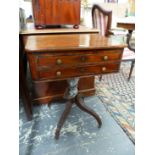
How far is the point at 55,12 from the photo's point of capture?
52.9 inches

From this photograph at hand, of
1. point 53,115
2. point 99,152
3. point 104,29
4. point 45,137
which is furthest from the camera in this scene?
point 104,29

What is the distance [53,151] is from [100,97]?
78cm

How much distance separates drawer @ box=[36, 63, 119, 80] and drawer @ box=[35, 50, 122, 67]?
0.03m

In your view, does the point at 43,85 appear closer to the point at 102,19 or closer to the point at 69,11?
the point at 69,11

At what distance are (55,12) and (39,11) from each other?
0.42 feet

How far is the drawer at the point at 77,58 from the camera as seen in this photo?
834mm

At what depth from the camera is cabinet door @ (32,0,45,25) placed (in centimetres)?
127

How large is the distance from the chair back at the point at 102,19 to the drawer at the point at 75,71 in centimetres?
71

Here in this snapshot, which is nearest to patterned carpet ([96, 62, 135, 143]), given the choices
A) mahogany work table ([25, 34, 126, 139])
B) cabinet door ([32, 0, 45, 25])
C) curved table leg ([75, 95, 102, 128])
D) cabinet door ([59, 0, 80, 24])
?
curved table leg ([75, 95, 102, 128])

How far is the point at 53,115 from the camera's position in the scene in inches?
56.6

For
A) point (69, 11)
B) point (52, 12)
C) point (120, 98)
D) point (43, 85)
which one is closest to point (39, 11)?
point (52, 12)

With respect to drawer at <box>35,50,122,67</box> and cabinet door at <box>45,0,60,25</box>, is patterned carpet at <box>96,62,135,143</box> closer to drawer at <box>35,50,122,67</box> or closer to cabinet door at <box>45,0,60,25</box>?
drawer at <box>35,50,122,67</box>
